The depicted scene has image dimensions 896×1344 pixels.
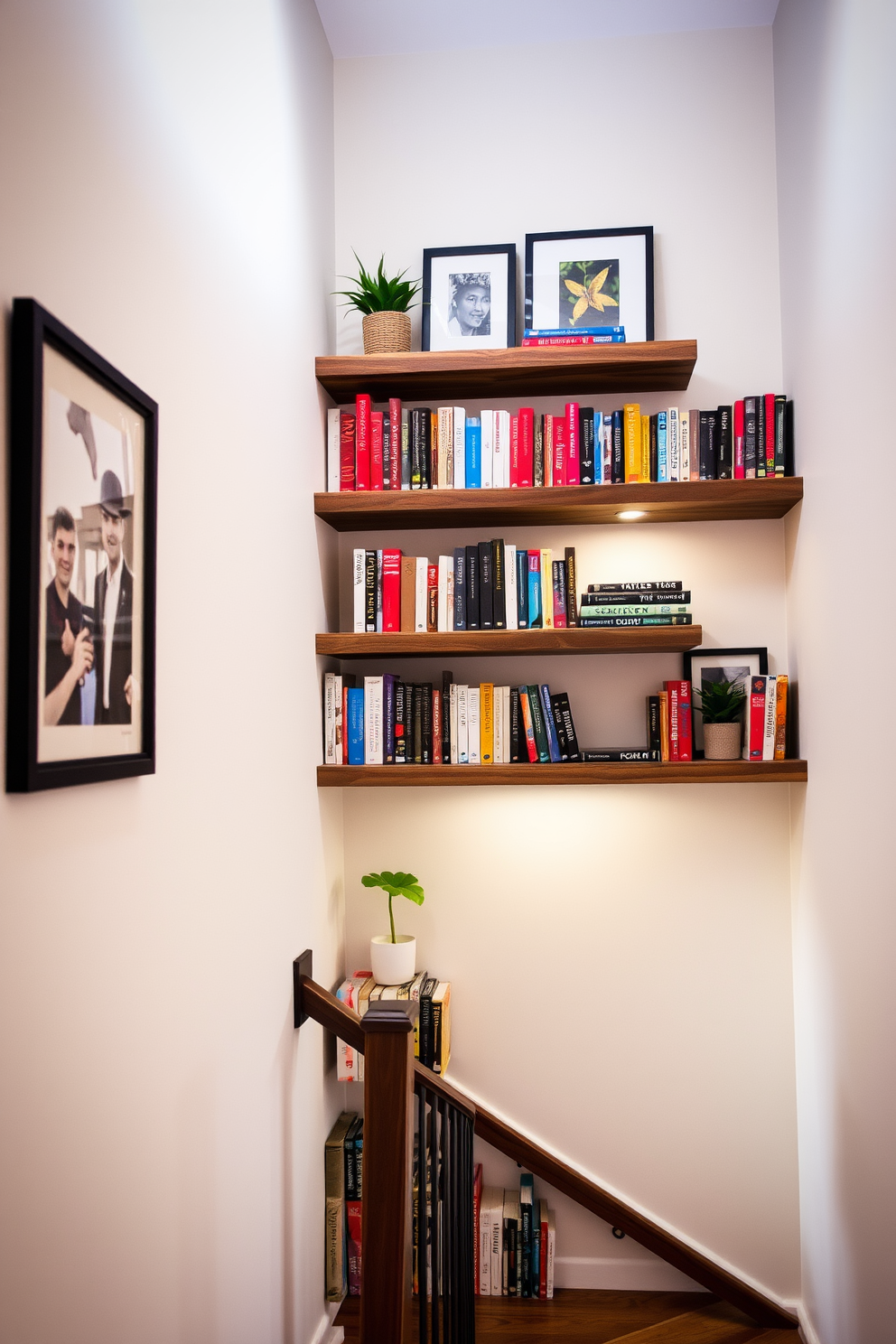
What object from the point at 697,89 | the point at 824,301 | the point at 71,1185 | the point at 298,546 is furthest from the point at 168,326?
the point at 697,89

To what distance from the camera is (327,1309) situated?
228cm

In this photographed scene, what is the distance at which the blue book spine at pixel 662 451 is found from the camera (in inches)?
94.7

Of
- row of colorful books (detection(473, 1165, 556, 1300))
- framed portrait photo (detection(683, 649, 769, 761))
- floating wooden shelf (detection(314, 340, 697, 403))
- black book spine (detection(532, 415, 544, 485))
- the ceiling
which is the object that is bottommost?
row of colorful books (detection(473, 1165, 556, 1300))

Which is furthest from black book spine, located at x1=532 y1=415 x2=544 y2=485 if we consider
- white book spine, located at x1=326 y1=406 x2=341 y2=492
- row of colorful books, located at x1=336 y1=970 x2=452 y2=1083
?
row of colorful books, located at x1=336 y1=970 x2=452 y2=1083

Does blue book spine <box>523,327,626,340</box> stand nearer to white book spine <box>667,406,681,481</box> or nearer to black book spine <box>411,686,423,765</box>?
white book spine <box>667,406,681,481</box>

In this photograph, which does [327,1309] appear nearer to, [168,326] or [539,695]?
[539,695]

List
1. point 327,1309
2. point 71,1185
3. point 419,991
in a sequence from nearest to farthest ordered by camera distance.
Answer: point 71,1185
point 327,1309
point 419,991

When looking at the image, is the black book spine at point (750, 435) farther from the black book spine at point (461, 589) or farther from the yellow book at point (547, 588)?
the black book spine at point (461, 589)

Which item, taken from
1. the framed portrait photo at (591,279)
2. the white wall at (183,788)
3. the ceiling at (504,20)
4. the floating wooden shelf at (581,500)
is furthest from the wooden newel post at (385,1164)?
the ceiling at (504,20)

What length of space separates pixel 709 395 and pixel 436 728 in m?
1.27

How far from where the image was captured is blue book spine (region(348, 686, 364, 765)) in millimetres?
2414

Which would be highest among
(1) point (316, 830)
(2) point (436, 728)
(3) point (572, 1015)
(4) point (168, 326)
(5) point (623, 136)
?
(5) point (623, 136)

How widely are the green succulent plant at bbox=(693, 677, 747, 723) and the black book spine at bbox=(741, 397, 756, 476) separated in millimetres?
592

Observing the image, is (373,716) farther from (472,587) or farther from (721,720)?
(721,720)
